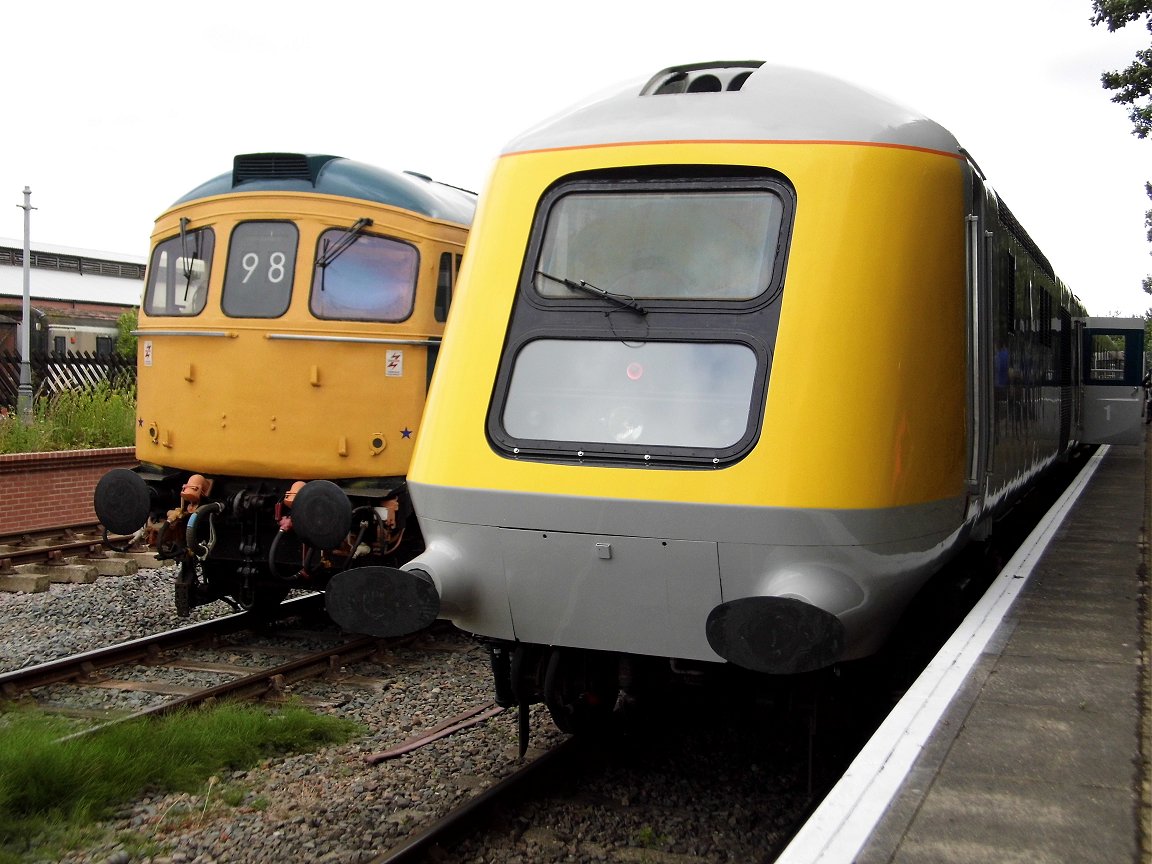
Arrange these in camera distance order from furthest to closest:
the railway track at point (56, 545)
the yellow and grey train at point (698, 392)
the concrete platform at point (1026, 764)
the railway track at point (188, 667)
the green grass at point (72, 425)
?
the green grass at point (72, 425) → the railway track at point (56, 545) → the railway track at point (188, 667) → the yellow and grey train at point (698, 392) → the concrete platform at point (1026, 764)

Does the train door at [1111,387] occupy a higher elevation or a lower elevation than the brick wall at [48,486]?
higher

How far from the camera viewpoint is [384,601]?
16.3 ft

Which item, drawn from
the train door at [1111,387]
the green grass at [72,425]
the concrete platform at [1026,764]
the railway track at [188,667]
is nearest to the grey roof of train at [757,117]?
the concrete platform at [1026,764]

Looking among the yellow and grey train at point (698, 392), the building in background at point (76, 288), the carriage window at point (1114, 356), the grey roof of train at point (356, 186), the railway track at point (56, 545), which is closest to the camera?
the yellow and grey train at point (698, 392)

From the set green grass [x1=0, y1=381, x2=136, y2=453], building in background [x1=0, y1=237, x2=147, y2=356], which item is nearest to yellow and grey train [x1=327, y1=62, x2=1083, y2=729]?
green grass [x1=0, y1=381, x2=136, y2=453]

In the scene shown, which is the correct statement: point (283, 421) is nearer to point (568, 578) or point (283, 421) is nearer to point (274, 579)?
point (274, 579)

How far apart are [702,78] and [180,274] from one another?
4.95m

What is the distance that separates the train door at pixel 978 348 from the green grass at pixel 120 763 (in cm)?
362

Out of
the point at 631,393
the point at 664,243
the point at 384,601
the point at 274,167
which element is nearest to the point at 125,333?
the point at 274,167

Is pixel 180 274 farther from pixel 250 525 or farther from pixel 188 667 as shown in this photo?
pixel 188 667

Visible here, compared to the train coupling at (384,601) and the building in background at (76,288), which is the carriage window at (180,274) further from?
the building in background at (76,288)

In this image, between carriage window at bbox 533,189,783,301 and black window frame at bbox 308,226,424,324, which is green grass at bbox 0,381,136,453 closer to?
black window frame at bbox 308,226,424,324

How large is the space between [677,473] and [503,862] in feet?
5.84

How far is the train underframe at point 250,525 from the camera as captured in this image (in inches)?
329
